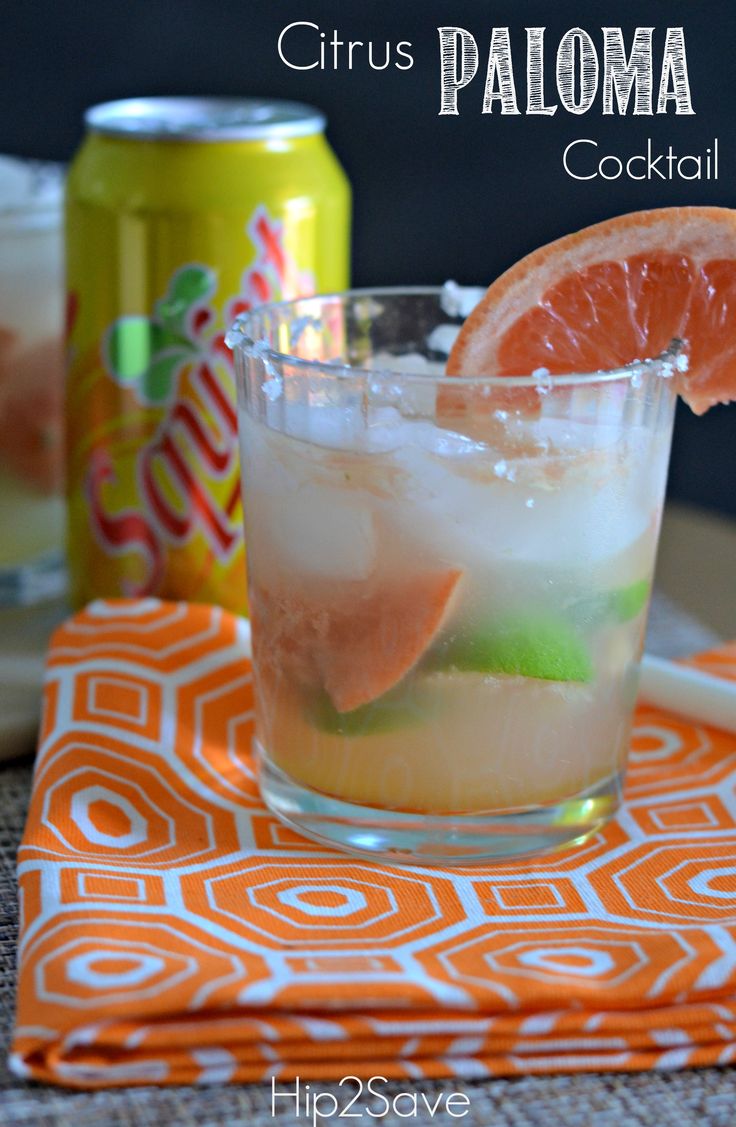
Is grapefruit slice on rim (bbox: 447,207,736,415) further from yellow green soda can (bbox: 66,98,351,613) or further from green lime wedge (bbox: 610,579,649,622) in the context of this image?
yellow green soda can (bbox: 66,98,351,613)

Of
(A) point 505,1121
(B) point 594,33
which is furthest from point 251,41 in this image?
(A) point 505,1121

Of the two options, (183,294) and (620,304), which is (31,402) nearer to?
(183,294)

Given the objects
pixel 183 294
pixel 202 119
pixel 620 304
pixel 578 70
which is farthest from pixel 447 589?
pixel 578 70

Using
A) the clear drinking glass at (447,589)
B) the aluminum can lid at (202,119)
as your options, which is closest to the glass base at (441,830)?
the clear drinking glass at (447,589)

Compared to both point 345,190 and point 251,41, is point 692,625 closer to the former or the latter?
point 345,190

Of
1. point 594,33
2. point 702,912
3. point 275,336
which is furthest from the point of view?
point 594,33

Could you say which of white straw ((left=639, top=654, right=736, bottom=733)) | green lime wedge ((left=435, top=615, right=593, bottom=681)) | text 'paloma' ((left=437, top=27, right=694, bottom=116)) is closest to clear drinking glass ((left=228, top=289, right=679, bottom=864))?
green lime wedge ((left=435, top=615, right=593, bottom=681))

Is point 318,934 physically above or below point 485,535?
below

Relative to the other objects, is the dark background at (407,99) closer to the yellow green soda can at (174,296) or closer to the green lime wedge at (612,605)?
the yellow green soda can at (174,296)
